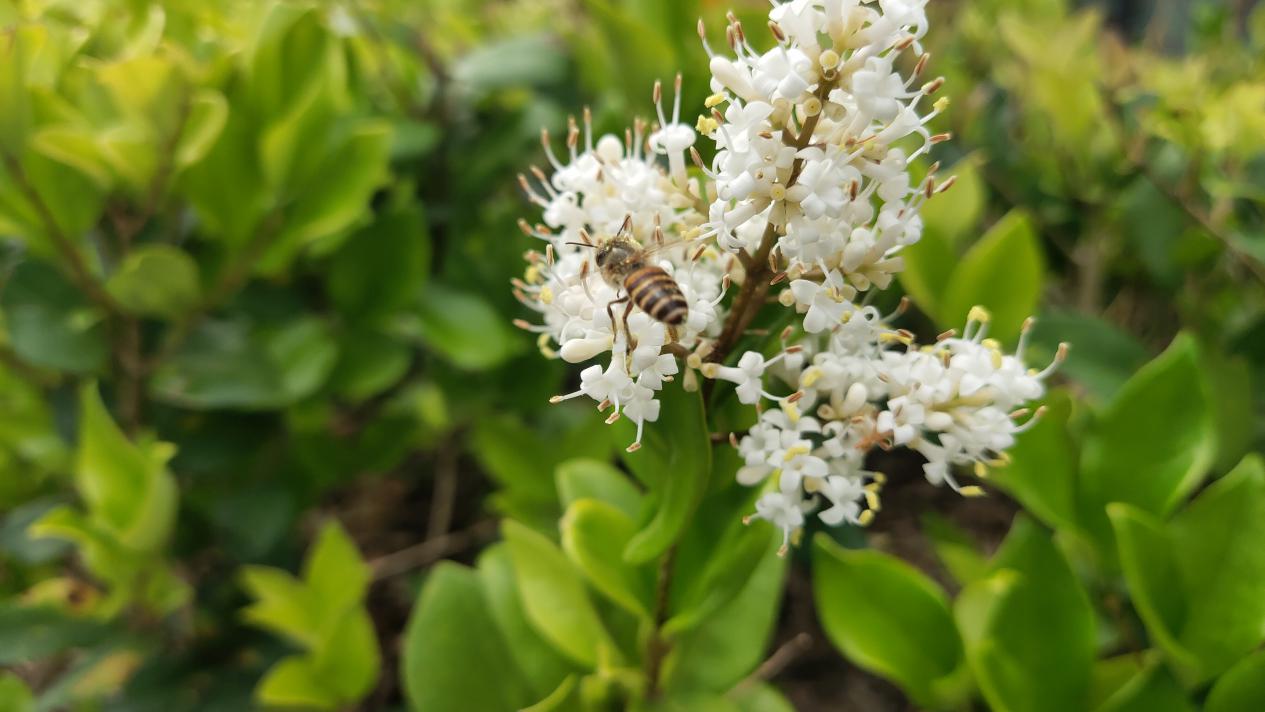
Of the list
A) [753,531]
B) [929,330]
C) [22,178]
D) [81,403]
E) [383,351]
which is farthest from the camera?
[929,330]

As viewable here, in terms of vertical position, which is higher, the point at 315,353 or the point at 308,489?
the point at 315,353

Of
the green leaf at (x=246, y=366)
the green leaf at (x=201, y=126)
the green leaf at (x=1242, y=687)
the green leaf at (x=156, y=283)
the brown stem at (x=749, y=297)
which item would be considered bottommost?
the green leaf at (x=1242, y=687)

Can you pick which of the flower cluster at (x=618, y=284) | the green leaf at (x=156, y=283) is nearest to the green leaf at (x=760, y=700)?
the flower cluster at (x=618, y=284)

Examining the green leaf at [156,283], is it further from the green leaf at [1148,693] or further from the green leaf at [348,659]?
the green leaf at [1148,693]

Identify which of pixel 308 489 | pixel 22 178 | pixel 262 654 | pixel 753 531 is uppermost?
pixel 22 178

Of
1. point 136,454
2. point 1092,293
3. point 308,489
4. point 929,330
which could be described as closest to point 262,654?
point 308,489

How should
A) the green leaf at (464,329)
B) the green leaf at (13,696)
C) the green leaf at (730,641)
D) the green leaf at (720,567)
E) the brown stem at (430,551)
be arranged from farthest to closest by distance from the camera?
the brown stem at (430,551), the green leaf at (464,329), the green leaf at (13,696), the green leaf at (730,641), the green leaf at (720,567)

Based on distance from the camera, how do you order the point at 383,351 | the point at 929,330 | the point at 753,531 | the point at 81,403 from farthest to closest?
1. the point at 929,330
2. the point at 383,351
3. the point at 81,403
4. the point at 753,531

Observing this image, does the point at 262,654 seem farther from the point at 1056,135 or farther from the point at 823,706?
the point at 1056,135
